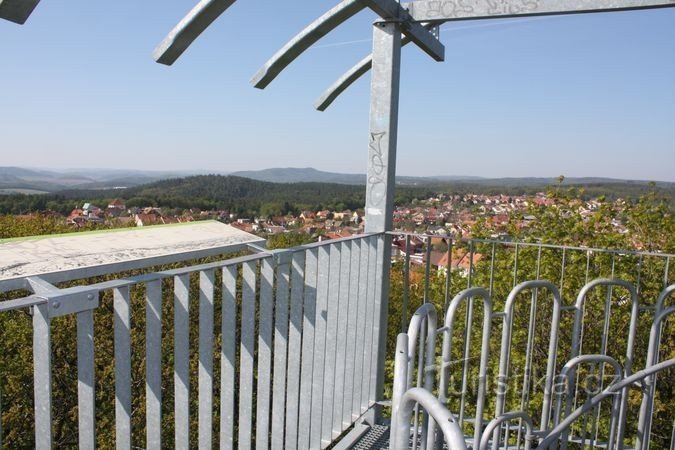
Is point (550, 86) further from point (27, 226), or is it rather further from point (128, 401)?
point (128, 401)

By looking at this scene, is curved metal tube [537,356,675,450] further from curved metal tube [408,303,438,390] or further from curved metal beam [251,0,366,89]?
curved metal beam [251,0,366,89]

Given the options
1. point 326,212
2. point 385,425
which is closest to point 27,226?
point 326,212

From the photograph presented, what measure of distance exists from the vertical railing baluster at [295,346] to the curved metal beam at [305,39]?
4.10 ft

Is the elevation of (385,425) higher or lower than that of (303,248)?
lower

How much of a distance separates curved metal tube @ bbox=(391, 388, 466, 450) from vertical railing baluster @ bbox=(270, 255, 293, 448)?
1.17 m

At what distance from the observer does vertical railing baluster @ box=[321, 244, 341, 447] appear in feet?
8.87

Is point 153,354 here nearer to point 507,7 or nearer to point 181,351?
point 181,351

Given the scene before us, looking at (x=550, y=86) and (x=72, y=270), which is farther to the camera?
(x=550, y=86)

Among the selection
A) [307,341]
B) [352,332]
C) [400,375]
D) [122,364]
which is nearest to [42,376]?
[122,364]

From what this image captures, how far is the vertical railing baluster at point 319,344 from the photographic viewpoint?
261 cm

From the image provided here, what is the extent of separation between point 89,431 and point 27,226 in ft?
49.0

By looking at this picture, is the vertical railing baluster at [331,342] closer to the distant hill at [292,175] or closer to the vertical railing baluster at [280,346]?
the vertical railing baluster at [280,346]

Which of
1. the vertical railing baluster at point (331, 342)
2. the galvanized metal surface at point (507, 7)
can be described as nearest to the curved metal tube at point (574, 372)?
the vertical railing baluster at point (331, 342)

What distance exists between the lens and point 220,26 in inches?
96.0
